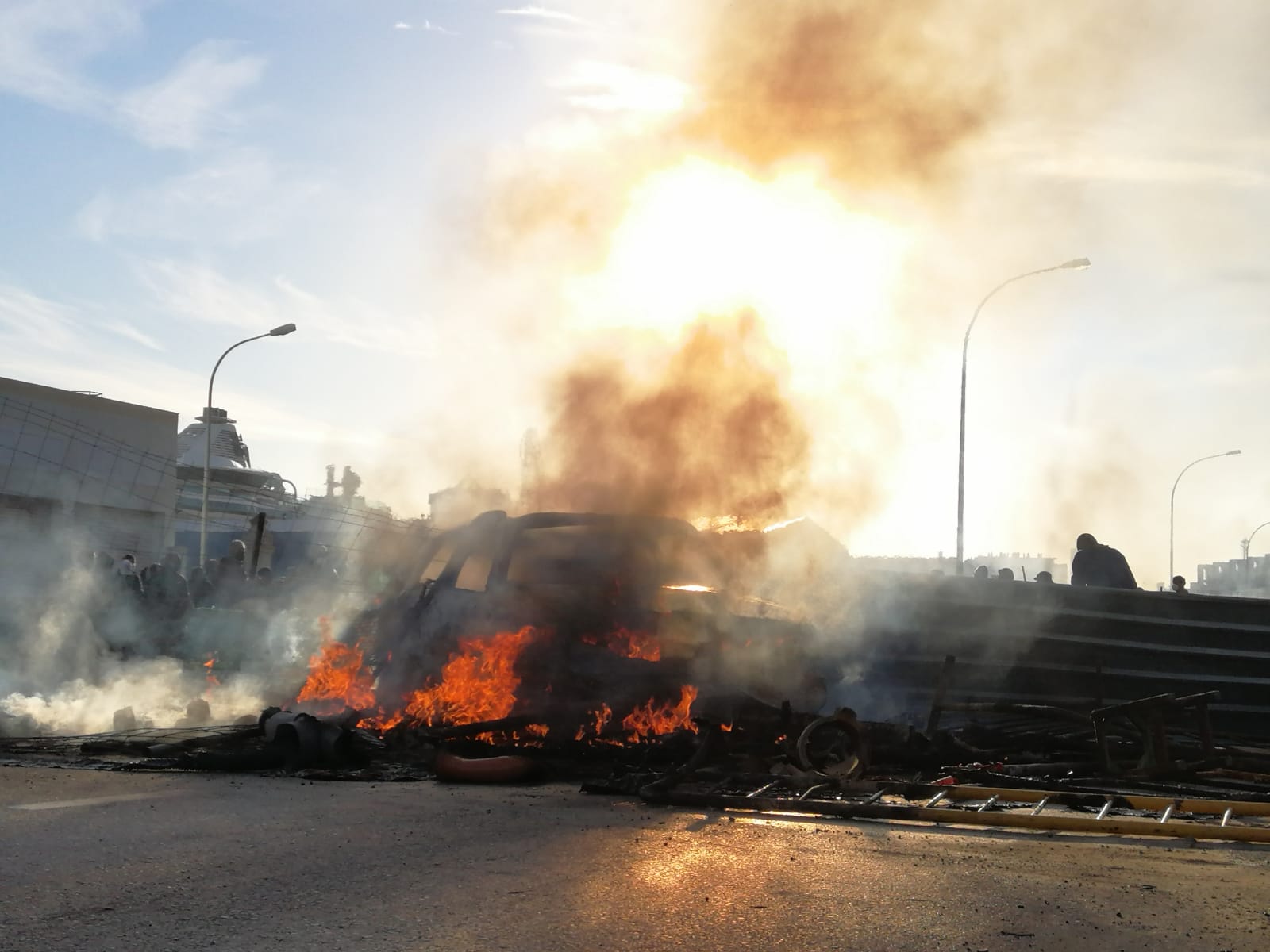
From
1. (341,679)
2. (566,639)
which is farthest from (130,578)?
(566,639)

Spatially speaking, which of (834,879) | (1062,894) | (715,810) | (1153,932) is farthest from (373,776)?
(1153,932)

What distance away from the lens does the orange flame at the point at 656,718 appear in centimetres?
868

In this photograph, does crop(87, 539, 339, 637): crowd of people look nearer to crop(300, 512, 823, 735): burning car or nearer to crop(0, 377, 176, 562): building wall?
crop(300, 512, 823, 735): burning car

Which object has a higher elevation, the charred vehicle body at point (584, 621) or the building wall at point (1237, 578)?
the building wall at point (1237, 578)

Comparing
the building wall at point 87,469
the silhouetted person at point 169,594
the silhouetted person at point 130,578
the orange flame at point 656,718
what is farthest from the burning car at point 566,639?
the building wall at point 87,469

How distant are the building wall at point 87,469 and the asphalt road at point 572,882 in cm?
2478

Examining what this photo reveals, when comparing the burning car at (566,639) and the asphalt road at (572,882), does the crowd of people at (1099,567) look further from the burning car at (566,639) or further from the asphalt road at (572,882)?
the asphalt road at (572,882)

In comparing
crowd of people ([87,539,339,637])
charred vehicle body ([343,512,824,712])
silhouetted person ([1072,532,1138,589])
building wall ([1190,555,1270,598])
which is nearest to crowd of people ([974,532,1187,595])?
silhouetted person ([1072,532,1138,589])

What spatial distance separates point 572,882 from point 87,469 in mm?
31875

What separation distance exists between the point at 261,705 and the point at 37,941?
8846 millimetres

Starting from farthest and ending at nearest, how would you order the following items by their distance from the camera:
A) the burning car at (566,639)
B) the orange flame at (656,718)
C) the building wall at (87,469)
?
the building wall at (87,469) < the burning car at (566,639) < the orange flame at (656,718)

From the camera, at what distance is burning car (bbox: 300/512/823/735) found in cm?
878

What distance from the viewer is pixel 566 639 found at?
9.06m

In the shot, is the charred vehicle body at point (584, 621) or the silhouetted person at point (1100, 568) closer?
the charred vehicle body at point (584, 621)
